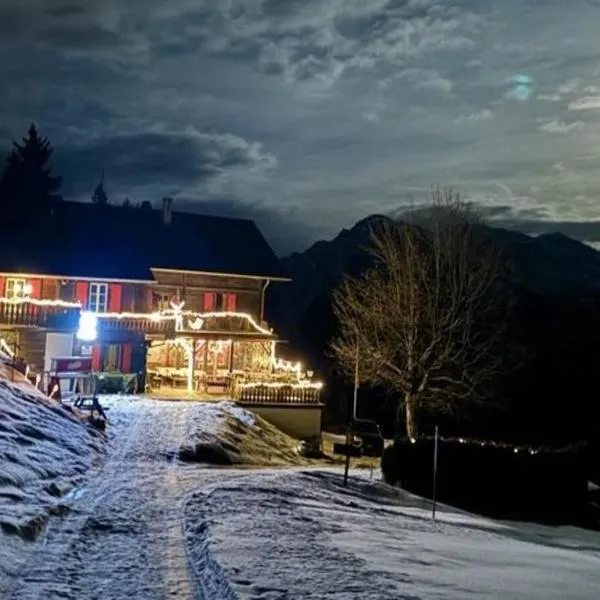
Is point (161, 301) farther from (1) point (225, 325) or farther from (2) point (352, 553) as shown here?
(2) point (352, 553)

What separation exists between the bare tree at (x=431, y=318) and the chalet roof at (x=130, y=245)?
9779mm

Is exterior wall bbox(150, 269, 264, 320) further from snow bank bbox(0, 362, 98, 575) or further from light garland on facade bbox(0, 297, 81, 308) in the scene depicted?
snow bank bbox(0, 362, 98, 575)

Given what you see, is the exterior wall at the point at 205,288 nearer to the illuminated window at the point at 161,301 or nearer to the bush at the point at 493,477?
the illuminated window at the point at 161,301

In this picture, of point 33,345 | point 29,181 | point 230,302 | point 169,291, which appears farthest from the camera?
point 29,181

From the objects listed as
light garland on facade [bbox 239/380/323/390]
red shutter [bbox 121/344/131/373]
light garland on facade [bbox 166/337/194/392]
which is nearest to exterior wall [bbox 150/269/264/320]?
light garland on facade [bbox 166/337/194/392]

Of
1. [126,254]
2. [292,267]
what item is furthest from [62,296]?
[292,267]

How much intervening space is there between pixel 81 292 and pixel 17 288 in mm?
2988

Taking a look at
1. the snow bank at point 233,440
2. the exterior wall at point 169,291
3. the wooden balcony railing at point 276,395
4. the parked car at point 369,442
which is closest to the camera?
the snow bank at point 233,440

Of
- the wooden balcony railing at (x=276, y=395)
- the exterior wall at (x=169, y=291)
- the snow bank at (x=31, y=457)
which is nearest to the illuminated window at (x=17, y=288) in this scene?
the exterior wall at (x=169, y=291)

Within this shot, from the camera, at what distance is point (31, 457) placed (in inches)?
Result: 612

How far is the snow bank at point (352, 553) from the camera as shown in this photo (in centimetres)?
830

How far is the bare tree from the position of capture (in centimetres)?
3262

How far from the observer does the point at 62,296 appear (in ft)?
121

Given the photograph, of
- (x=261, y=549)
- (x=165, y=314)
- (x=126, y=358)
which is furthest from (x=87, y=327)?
(x=261, y=549)
